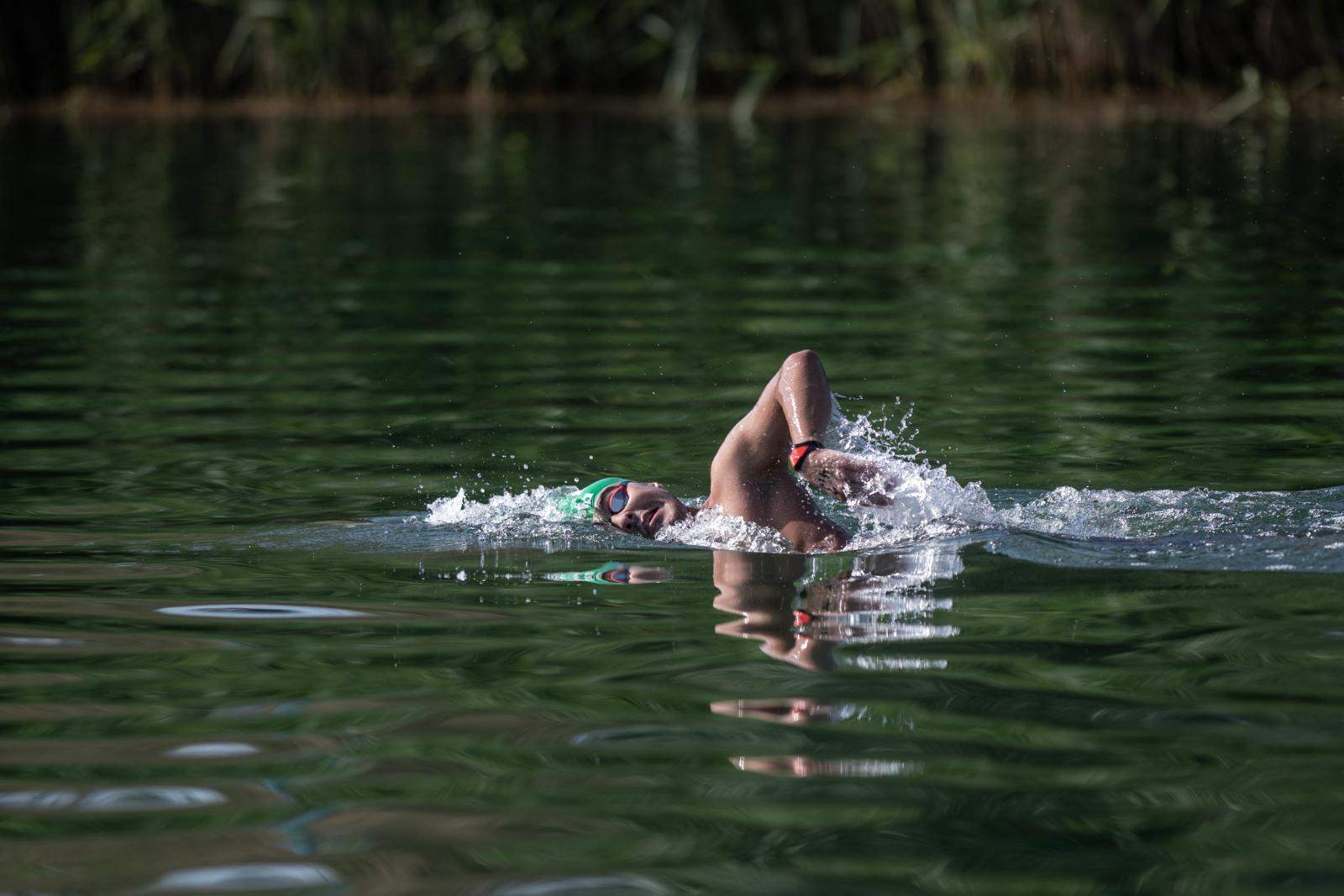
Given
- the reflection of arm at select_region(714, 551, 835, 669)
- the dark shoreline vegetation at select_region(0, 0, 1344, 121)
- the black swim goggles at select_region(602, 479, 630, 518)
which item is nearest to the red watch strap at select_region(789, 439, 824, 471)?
the reflection of arm at select_region(714, 551, 835, 669)

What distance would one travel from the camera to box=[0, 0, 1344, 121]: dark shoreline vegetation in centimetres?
Answer: 1973

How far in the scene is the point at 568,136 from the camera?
20828mm

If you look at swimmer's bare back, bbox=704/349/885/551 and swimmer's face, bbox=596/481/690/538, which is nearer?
swimmer's bare back, bbox=704/349/885/551

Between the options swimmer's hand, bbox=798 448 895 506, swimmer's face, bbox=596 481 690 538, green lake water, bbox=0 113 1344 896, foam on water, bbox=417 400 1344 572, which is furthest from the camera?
swimmer's face, bbox=596 481 690 538

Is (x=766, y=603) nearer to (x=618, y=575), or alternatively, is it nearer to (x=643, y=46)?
(x=618, y=575)

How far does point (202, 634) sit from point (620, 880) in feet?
7.54

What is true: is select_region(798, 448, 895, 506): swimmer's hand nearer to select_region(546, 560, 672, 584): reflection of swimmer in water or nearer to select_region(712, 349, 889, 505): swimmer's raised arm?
select_region(712, 349, 889, 505): swimmer's raised arm

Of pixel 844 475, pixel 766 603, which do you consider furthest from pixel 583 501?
pixel 766 603

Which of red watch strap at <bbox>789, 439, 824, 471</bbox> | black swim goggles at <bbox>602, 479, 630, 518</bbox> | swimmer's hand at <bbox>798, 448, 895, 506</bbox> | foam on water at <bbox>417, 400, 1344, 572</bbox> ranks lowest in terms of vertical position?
foam on water at <bbox>417, 400, 1344, 572</bbox>

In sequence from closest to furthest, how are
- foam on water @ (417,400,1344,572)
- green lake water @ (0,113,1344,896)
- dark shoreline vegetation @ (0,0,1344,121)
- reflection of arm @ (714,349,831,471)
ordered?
green lake water @ (0,113,1344,896) < foam on water @ (417,400,1344,572) < reflection of arm @ (714,349,831,471) < dark shoreline vegetation @ (0,0,1344,121)

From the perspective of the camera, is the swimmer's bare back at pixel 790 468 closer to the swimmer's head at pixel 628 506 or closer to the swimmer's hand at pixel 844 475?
the swimmer's hand at pixel 844 475

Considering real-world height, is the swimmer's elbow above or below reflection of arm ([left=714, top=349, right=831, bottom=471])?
above

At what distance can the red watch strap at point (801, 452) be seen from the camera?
21.8 ft

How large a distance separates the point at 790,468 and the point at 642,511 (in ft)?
1.86
